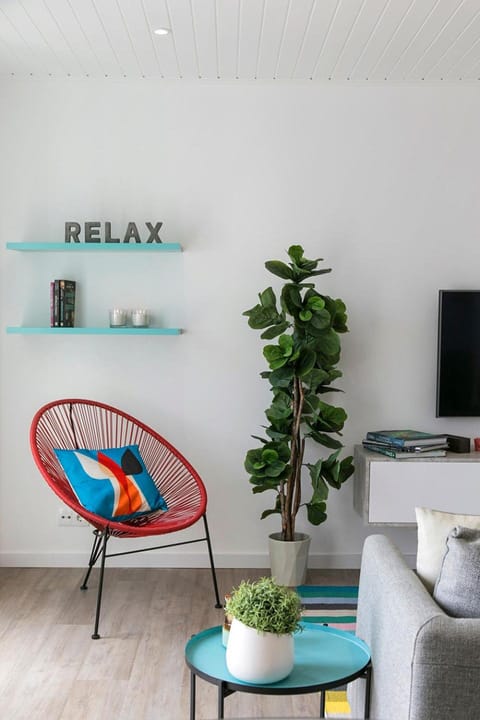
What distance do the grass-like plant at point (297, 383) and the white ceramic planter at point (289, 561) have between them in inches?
3.1

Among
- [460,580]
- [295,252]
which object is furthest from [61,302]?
[460,580]

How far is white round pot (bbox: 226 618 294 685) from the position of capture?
6.31ft

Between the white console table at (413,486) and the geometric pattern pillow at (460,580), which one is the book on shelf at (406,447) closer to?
the white console table at (413,486)

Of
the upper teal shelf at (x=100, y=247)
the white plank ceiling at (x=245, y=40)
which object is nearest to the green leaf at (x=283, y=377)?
the upper teal shelf at (x=100, y=247)

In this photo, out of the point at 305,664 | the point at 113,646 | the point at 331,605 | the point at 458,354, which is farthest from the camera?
the point at 458,354

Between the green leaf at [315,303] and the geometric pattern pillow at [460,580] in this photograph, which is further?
the green leaf at [315,303]

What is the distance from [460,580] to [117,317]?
8.84 feet

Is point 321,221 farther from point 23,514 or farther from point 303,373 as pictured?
point 23,514

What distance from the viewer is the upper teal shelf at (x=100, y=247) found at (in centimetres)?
416

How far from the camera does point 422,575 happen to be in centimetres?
212

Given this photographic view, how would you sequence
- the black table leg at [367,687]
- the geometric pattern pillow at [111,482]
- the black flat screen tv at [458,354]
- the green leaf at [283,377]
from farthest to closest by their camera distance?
the black flat screen tv at [458,354]
the green leaf at [283,377]
the geometric pattern pillow at [111,482]
the black table leg at [367,687]

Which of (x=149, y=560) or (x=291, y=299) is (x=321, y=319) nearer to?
(x=291, y=299)

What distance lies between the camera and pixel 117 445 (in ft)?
14.2

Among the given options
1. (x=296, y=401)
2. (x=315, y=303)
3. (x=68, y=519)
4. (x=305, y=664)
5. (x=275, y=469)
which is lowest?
(x=68, y=519)
